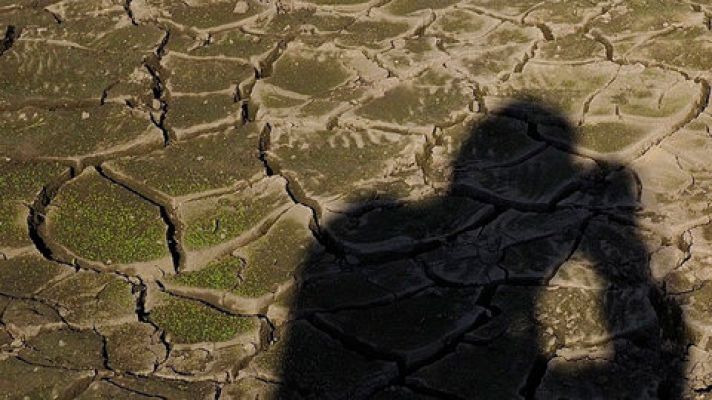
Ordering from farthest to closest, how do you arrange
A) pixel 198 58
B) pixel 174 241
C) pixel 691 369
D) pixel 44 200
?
1. pixel 198 58
2. pixel 44 200
3. pixel 174 241
4. pixel 691 369

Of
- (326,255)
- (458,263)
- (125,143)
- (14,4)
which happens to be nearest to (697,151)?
(458,263)

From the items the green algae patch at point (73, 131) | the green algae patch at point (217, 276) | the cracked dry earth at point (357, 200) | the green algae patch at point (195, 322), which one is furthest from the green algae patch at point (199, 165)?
the green algae patch at point (195, 322)

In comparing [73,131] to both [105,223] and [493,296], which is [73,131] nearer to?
[105,223]

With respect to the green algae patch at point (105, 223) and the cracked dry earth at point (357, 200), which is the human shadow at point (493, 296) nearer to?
the cracked dry earth at point (357, 200)

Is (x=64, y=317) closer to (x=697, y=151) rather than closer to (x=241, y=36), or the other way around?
(x=241, y=36)

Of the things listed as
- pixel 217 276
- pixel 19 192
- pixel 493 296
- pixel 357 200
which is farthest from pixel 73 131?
pixel 493 296

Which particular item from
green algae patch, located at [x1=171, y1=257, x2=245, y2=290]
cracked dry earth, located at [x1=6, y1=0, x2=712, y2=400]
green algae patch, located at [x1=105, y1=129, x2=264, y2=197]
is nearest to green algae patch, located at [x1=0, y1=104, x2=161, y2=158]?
cracked dry earth, located at [x1=6, y1=0, x2=712, y2=400]
